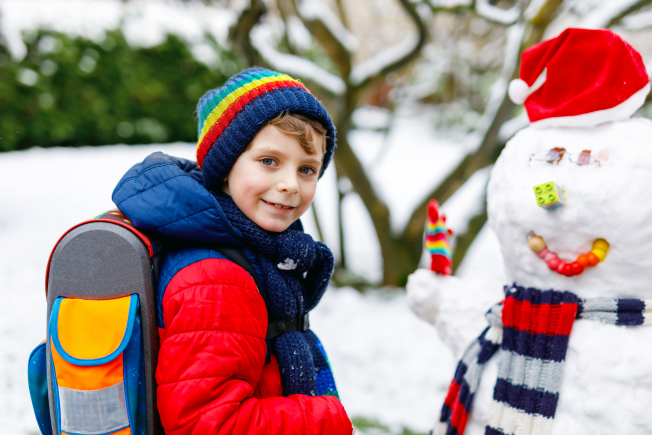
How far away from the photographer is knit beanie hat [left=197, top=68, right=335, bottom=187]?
1157 mm

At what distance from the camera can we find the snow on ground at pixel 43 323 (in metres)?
2.77

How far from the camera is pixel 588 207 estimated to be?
4.49ft

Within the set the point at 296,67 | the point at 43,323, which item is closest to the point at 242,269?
the point at 43,323

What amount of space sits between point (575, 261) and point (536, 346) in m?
0.28

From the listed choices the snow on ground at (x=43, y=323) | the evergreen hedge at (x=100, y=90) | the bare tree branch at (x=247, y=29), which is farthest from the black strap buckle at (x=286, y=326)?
the evergreen hedge at (x=100, y=90)

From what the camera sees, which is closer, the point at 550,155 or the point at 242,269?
the point at 242,269

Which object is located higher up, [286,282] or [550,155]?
[550,155]

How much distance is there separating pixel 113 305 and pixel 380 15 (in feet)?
29.3

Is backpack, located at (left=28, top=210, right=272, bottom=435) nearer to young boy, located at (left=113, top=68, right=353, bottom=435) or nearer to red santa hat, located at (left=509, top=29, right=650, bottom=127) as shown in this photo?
young boy, located at (left=113, top=68, right=353, bottom=435)

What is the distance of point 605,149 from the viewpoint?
139 centimetres

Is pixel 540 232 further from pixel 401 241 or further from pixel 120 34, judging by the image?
pixel 120 34

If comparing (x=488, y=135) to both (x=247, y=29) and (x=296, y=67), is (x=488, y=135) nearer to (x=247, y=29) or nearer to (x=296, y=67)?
(x=296, y=67)

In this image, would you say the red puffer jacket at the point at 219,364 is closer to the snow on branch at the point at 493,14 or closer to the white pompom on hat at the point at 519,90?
the white pompom on hat at the point at 519,90

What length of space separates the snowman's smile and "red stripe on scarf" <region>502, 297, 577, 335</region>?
4.3 inches
